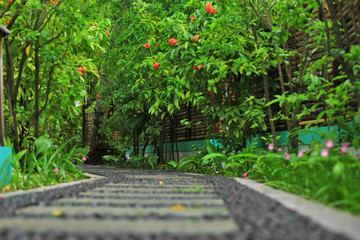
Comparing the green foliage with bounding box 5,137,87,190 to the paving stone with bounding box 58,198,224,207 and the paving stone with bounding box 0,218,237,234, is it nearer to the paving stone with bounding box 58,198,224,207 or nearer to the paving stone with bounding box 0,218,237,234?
the paving stone with bounding box 58,198,224,207

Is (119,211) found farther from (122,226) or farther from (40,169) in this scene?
(40,169)

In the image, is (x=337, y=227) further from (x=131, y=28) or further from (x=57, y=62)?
(x=131, y=28)

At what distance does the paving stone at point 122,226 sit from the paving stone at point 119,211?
13 centimetres

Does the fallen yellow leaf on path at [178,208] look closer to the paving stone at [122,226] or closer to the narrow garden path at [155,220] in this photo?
the narrow garden path at [155,220]

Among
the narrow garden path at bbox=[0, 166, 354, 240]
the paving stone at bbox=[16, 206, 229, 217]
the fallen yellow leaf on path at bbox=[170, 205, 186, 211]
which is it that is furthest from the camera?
the fallen yellow leaf on path at bbox=[170, 205, 186, 211]

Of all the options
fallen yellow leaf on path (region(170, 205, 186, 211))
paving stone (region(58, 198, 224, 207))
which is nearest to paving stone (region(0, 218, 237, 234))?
fallen yellow leaf on path (region(170, 205, 186, 211))

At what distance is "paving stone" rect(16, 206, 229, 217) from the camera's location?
1.60 meters

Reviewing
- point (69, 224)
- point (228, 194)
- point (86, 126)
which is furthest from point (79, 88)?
point (86, 126)

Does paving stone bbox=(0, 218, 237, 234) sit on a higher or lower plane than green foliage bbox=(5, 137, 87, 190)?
lower

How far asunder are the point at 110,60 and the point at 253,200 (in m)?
6.77

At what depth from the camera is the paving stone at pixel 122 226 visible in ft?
4.25

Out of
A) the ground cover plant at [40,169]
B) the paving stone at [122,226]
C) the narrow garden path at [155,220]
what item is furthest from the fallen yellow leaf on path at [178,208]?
the ground cover plant at [40,169]

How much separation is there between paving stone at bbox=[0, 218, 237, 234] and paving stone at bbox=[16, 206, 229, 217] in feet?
0.44

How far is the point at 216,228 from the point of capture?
1.35 m
